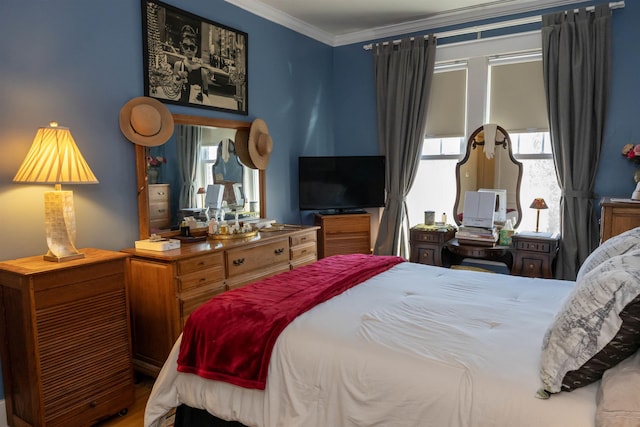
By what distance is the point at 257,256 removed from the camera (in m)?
3.40

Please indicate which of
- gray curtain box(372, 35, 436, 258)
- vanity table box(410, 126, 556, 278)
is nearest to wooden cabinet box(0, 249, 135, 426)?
vanity table box(410, 126, 556, 278)

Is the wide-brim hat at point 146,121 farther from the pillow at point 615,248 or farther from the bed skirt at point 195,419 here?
the pillow at point 615,248

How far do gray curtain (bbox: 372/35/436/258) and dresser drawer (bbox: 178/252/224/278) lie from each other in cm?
232

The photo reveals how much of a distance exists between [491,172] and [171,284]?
322cm

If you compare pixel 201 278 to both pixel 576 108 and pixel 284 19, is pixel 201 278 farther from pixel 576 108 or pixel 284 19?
pixel 576 108

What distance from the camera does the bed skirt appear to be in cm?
198

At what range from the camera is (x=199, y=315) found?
203 centimetres

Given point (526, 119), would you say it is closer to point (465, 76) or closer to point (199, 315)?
point (465, 76)

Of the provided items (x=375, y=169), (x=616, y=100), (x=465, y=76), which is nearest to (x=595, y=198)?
(x=616, y=100)

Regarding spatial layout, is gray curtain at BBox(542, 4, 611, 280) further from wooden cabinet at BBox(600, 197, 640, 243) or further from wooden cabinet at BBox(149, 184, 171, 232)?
wooden cabinet at BBox(149, 184, 171, 232)

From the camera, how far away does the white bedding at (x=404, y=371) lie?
1407 millimetres

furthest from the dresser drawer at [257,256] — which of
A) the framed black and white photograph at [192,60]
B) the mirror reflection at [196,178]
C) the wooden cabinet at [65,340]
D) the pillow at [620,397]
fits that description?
the pillow at [620,397]

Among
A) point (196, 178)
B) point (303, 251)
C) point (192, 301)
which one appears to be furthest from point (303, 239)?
point (192, 301)

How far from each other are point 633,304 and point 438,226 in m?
3.20
